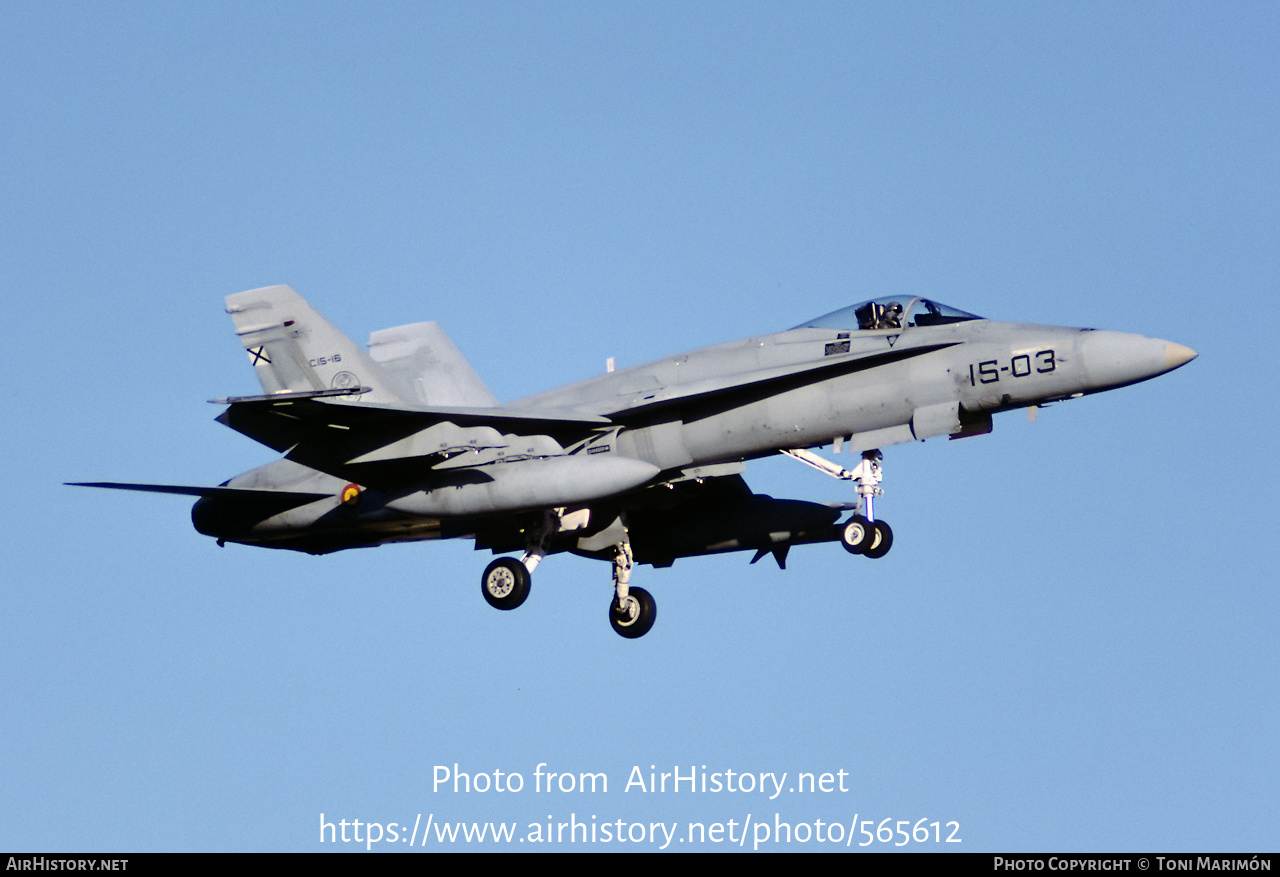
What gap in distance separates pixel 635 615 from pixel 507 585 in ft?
6.72

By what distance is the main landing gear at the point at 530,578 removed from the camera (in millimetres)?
20828

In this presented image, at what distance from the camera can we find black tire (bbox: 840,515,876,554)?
19.2 meters

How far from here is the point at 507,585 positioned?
2081 centimetres

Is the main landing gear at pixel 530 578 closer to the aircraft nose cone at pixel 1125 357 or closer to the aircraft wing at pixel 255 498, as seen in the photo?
the aircraft wing at pixel 255 498

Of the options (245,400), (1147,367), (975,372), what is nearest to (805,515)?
(975,372)

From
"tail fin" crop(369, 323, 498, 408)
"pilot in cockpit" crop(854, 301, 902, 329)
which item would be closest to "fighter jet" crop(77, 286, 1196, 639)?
"pilot in cockpit" crop(854, 301, 902, 329)

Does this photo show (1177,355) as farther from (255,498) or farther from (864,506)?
(255,498)

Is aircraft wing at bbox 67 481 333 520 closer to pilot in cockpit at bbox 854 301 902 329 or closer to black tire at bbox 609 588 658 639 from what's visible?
black tire at bbox 609 588 658 639

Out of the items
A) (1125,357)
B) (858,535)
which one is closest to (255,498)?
(858,535)

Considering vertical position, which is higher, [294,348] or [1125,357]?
[294,348]

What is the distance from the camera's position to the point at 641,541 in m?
22.8

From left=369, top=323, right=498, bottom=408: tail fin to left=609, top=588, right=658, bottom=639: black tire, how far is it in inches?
139

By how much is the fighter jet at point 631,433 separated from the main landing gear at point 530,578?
0.02m

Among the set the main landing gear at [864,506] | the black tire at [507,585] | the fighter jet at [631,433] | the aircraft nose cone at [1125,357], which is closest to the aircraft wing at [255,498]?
the fighter jet at [631,433]
